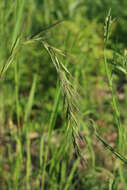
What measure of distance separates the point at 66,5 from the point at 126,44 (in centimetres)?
75

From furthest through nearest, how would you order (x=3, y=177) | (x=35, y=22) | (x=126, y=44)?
1. (x=126, y=44)
2. (x=35, y=22)
3. (x=3, y=177)

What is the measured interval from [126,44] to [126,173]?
2.39 m

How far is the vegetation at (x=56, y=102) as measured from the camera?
74.8 inches

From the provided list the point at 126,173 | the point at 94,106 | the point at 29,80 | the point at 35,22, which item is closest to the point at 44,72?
the point at 29,80

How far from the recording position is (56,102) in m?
1.80

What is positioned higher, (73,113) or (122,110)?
(73,113)

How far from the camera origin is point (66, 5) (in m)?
3.97

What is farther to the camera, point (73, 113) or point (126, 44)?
point (126, 44)

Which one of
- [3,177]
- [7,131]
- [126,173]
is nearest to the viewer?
[126,173]

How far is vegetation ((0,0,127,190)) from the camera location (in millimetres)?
1899

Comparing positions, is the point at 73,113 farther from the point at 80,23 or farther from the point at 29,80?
the point at 80,23

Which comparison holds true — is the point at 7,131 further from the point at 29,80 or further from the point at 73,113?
the point at 73,113

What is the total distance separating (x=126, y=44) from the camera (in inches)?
173

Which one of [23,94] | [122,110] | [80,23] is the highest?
[80,23]
